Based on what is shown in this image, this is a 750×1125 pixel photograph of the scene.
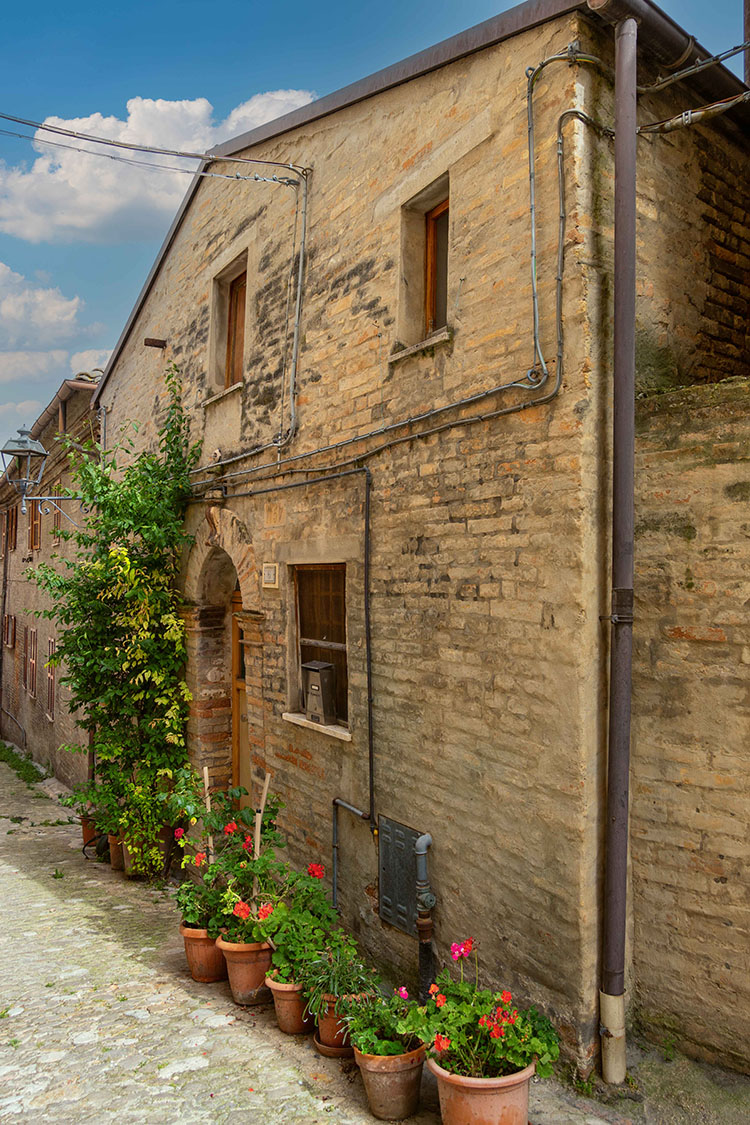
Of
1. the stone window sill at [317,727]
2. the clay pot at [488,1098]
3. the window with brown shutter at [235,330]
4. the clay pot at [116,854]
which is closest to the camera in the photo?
the clay pot at [488,1098]

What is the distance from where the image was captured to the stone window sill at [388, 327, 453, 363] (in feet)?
14.5

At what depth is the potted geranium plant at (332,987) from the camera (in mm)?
3818

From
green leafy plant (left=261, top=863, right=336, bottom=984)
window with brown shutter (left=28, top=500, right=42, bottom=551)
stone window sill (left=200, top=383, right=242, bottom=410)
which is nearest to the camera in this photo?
green leafy plant (left=261, top=863, right=336, bottom=984)

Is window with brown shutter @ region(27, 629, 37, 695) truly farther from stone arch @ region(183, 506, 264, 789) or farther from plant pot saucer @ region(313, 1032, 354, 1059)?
plant pot saucer @ region(313, 1032, 354, 1059)

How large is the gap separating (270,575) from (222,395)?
2.06 meters

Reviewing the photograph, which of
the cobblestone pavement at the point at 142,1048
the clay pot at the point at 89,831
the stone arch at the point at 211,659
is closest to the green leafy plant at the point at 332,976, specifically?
the cobblestone pavement at the point at 142,1048

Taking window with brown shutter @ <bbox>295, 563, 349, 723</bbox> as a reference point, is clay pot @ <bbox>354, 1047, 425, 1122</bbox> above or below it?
below

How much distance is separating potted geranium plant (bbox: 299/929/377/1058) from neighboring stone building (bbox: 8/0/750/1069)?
0.63 m

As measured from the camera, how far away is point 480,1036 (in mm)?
3199

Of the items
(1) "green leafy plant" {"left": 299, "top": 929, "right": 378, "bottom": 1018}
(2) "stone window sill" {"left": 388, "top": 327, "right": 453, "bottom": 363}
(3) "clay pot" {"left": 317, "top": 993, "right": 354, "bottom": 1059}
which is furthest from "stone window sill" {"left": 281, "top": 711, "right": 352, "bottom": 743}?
(2) "stone window sill" {"left": 388, "top": 327, "right": 453, "bottom": 363}

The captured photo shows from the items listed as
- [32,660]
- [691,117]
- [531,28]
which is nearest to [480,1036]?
[691,117]

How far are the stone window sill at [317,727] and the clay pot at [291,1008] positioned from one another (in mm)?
1607

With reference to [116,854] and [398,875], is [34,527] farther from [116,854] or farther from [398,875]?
[398,875]

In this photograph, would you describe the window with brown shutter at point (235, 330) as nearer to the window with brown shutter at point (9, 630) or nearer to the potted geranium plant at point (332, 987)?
the potted geranium plant at point (332, 987)
